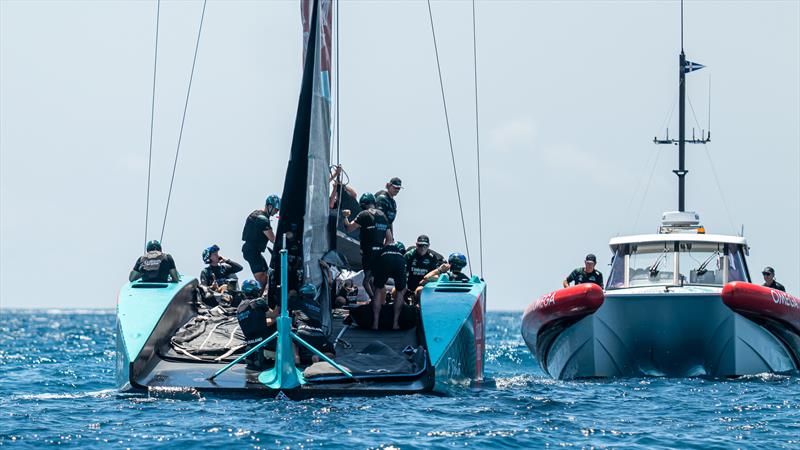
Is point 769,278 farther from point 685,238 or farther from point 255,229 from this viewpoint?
point 255,229

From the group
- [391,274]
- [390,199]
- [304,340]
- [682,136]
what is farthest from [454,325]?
[682,136]

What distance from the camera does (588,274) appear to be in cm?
1803

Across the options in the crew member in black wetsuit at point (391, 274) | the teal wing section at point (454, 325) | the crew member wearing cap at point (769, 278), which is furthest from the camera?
the crew member wearing cap at point (769, 278)

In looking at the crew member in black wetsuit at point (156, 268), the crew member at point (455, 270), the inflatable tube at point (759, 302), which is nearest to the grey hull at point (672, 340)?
the inflatable tube at point (759, 302)

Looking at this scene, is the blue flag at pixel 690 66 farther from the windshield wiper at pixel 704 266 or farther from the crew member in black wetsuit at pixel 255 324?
the crew member in black wetsuit at pixel 255 324

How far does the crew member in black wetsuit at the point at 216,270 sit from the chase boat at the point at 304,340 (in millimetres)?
2184

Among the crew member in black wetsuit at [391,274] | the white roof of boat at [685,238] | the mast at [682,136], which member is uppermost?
the mast at [682,136]

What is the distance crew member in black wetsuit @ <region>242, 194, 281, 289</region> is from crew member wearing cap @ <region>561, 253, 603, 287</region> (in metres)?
4.71

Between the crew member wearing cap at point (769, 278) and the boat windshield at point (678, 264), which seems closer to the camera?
the boat windshield at point (678, 264)

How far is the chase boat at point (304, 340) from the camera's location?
12.2 m

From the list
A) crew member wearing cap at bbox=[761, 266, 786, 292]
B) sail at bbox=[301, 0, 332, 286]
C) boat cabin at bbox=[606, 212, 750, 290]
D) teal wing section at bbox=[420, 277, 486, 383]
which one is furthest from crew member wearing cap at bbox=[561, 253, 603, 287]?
sail at bbox=[301, 0, 332, 286]

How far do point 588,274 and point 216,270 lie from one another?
5282 millimetres

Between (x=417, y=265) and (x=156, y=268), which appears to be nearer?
(x=156, y=268)

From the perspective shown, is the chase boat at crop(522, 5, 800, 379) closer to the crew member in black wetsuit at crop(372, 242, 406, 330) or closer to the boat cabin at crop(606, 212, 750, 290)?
the boat cabin at crop(606, 212, 750, 290)
